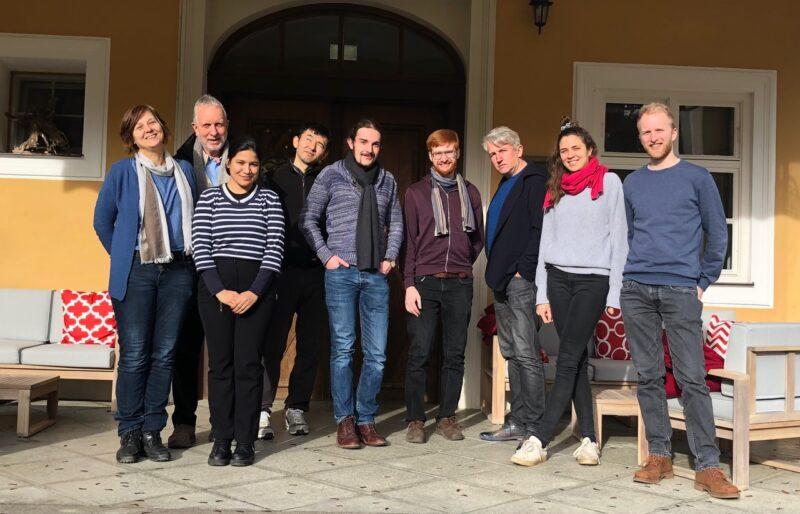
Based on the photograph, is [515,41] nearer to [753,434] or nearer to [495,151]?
[495,151]

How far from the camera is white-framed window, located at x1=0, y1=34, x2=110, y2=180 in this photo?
23.4 feet

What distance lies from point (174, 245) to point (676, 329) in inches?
99.8

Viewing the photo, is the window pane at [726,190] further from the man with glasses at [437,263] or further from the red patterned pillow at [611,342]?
the man with glasses at [437,263]

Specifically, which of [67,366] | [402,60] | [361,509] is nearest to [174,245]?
[361,509]

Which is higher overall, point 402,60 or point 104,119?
point 402,60

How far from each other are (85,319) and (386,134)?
8.82 feet

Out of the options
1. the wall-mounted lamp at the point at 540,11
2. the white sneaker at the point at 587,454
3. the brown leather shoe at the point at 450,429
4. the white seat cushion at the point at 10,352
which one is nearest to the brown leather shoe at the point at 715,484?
the white sneaker at the point at 587,454

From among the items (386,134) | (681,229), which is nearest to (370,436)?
(681,229)

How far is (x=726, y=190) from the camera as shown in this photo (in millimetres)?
7484

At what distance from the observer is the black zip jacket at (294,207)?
225 inches

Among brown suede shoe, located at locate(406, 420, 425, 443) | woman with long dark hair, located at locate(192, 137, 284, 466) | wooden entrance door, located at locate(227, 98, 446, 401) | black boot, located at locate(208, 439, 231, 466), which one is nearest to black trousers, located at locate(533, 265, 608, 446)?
brown suede shoe, located at locate(406, 420, 425, 443)

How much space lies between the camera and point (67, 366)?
21.5 ft

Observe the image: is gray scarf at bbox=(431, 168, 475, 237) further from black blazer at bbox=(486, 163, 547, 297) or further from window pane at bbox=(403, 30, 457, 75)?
window pane at bbox=(403, 30, 457, 75)

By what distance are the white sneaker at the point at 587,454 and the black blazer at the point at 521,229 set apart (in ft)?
3.17
